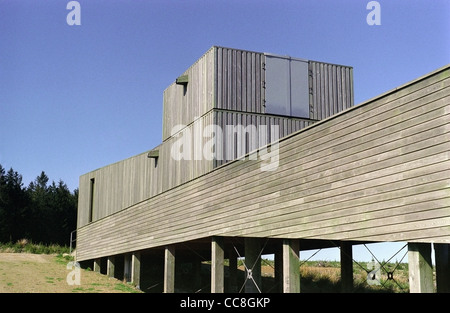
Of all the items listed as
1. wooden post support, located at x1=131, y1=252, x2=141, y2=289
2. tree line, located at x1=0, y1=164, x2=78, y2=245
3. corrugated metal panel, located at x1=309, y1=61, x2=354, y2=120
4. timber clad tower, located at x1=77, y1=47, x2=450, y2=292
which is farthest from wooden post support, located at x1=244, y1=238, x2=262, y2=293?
tree line, located at x1=0, y1=164, x2=78, y2=245

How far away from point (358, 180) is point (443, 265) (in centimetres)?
375

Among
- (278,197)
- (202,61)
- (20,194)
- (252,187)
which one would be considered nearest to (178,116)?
(202,61)

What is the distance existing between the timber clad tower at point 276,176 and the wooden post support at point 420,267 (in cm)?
2

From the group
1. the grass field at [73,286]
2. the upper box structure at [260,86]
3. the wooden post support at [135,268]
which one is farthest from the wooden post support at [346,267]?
the wooden post support at [135,268]

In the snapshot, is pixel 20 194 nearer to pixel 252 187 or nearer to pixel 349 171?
pixel 252 187

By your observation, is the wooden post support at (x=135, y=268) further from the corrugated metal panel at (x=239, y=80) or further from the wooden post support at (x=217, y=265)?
the corrugated metal panel at (x=239, y=80)

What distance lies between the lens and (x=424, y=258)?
11484mm

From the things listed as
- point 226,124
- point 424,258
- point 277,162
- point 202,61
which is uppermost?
point 202,61

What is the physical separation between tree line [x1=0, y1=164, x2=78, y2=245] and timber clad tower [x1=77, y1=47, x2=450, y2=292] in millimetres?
16114

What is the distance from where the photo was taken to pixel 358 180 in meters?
12.7

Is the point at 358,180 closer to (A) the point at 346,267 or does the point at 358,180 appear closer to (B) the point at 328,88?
(A) the point at 346,267

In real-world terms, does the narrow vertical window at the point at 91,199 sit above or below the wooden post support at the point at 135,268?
above

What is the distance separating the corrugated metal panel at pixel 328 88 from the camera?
2358 cm
